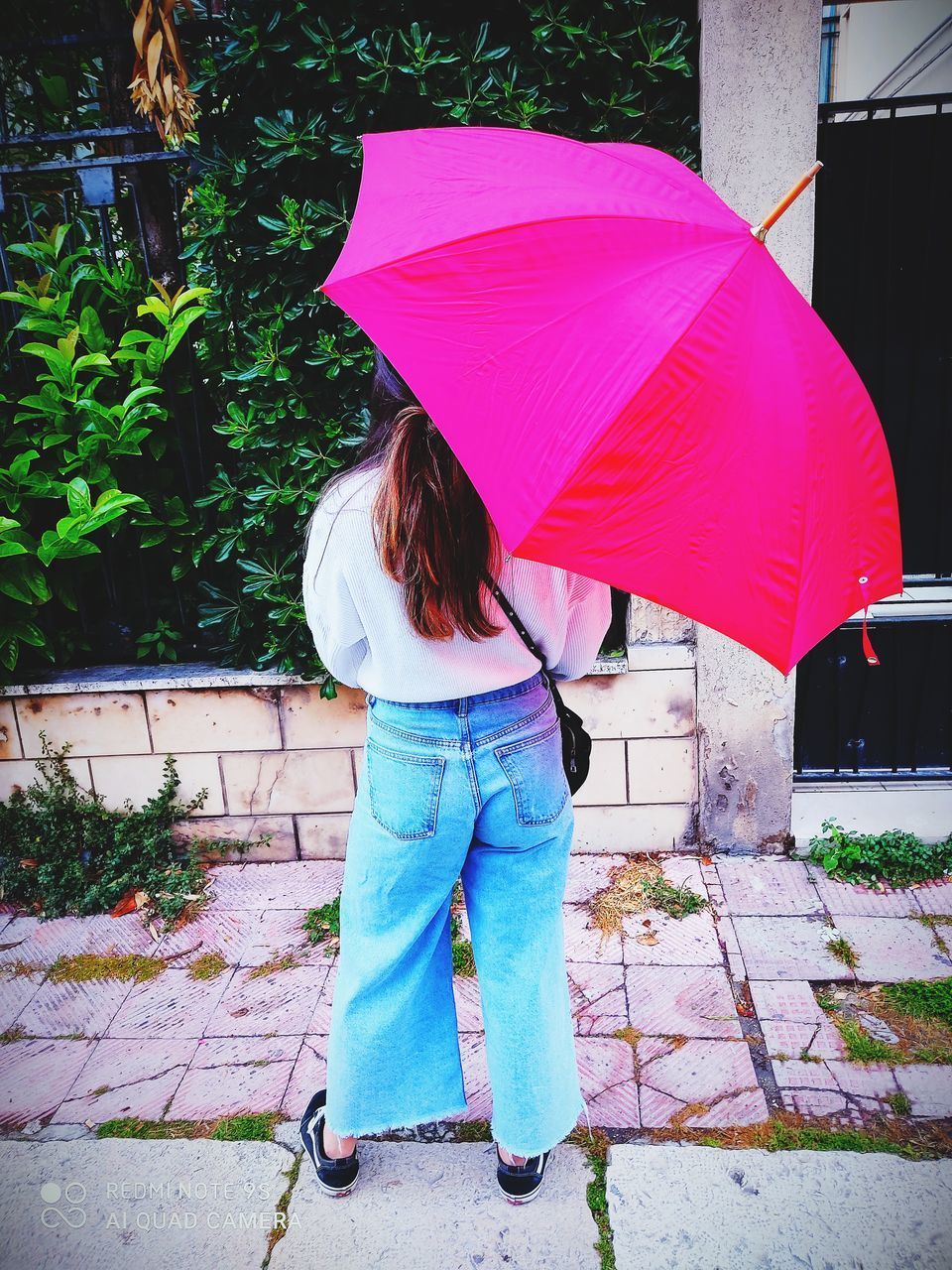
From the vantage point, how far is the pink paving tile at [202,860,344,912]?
3529 mm

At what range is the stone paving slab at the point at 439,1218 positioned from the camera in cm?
218

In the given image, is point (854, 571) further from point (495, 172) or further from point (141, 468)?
point (141, 468)

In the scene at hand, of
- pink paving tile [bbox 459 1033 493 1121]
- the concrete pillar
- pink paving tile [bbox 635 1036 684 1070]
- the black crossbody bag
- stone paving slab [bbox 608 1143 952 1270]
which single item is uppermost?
the concrete pillar

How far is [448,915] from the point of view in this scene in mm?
2141

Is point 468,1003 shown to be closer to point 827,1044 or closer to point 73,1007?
point 827,1044

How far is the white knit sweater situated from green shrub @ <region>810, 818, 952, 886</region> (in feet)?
6.93

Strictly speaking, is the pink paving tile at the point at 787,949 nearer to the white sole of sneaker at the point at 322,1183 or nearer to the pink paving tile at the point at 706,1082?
the pink paving tile at the point at 706,1082

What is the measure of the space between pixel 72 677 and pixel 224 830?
0.85m

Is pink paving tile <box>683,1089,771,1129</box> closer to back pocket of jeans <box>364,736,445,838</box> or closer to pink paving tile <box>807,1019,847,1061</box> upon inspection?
pink paving tile <box>807,1019,847,1061</box>

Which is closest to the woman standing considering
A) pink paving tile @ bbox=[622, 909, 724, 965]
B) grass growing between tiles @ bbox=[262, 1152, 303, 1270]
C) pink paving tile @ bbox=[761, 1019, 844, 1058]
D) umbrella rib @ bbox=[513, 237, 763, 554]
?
grass growing between tiles @ bbox=[262, 1152, 303, 1270]

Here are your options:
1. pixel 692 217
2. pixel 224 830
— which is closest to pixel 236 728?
pixel 224 830

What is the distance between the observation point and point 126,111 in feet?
11.8

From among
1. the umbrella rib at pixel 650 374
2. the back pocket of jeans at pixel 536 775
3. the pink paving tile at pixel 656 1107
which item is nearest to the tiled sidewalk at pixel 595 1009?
the pink paving tile at pixel 656 1107

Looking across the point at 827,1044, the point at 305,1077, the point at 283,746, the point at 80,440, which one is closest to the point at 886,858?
the point at 827,1044
